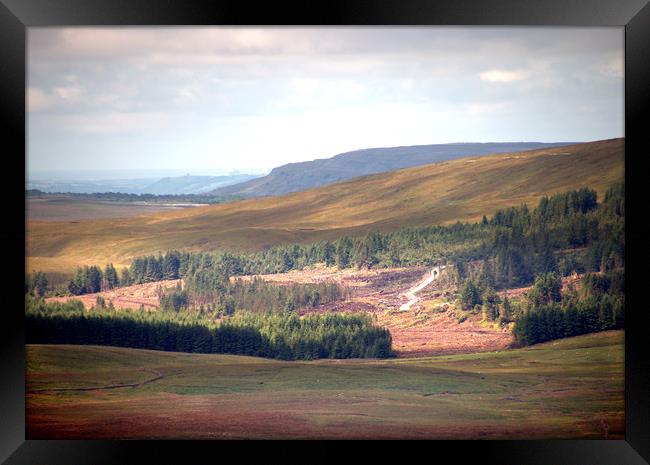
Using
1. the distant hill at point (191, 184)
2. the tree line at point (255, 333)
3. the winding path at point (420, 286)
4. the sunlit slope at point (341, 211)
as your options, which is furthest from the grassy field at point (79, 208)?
the winding path at point (420, 286)

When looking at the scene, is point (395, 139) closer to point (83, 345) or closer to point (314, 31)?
point (314, 31)

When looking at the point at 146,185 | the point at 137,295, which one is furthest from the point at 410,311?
the point at 146,185

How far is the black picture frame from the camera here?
7.24 metres

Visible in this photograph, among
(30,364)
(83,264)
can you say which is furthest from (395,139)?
(30,364)

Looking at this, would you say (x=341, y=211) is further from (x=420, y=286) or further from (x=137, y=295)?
(x=137, y=295)

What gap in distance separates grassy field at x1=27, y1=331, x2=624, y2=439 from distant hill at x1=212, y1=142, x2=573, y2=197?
6.95 ft

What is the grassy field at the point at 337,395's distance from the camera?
8.89m

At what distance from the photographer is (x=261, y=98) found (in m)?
9.83

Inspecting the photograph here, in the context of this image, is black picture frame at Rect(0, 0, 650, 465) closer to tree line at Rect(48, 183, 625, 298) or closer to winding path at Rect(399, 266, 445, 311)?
tree line at Rect(48, 183, 625, 298)

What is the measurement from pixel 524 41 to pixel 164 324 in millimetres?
5370

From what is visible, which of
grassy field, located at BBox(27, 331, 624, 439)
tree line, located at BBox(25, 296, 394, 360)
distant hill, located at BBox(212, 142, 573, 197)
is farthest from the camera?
tree line, located at BBox(25, 296, 394, 360)

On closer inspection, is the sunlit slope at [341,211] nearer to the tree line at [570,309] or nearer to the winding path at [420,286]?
the winding path at [420,286]

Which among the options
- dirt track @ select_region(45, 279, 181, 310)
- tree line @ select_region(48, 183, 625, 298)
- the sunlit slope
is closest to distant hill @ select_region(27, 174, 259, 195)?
the sunlit slope

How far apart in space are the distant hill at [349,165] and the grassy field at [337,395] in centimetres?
212
